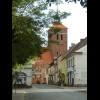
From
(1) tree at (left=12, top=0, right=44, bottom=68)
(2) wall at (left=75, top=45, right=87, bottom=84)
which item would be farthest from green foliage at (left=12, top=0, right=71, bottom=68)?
(2) wall at (left=75, top=45, right=87, bottom=84)

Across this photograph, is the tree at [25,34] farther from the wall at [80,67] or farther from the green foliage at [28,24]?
the wall at [80,67]

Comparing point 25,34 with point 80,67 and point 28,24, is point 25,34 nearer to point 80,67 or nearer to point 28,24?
point 28,24

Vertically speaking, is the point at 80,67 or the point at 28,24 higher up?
the point at 28,24

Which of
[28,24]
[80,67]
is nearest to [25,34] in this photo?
[28,24]

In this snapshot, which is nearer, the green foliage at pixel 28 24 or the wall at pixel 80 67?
the green foliage at pixel 28 24

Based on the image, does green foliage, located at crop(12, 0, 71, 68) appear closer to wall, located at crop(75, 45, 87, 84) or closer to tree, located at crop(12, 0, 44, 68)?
tree, located at crop(12, 0, 44, 68)

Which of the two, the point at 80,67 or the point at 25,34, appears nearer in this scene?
the point at 25,34

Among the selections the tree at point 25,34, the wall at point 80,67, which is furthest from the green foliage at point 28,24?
the wall at point 80,67
